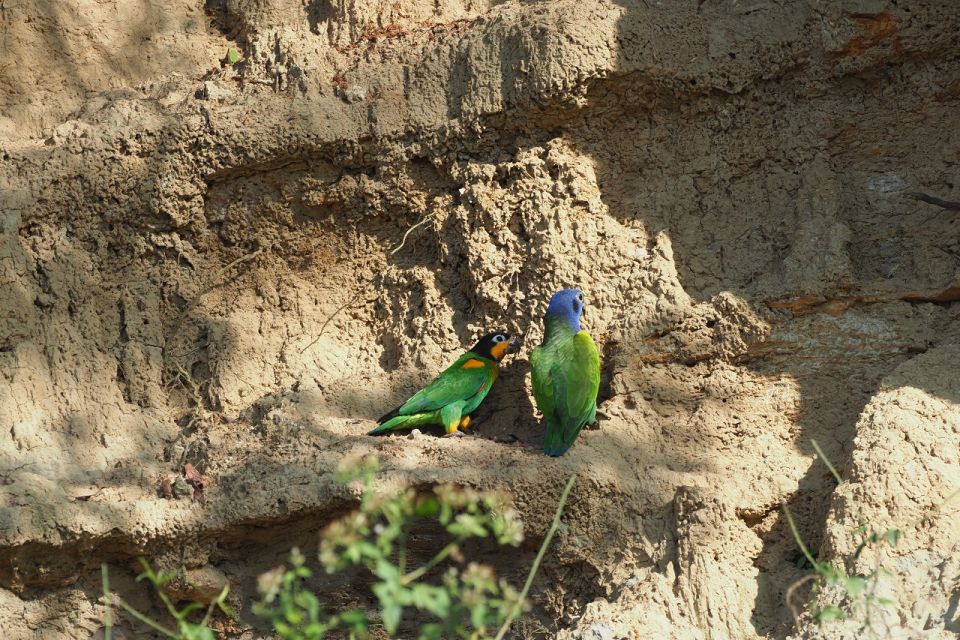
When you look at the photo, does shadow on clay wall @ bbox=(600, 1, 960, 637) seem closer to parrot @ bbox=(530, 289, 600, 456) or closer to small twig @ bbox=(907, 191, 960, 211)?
small twig @ bbox=(907, 191, 960, 211)

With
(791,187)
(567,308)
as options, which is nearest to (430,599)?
(567,308)

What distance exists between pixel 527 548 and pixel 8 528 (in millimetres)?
2522

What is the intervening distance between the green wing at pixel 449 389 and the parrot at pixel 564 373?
0.30 meters

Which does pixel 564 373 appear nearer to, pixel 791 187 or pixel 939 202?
pixel 791 187

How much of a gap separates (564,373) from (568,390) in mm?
114

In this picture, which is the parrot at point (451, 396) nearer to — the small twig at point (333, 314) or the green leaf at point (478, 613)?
the small twig at point (333, 314)

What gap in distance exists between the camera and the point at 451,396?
6176 millimetres

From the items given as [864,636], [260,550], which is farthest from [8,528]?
[864,636]

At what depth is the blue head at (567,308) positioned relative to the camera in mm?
6164

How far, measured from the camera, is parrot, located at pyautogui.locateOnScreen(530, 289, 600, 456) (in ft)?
19.0

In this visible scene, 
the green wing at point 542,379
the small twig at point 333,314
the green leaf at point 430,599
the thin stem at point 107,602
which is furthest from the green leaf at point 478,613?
the small twig at point 333,314

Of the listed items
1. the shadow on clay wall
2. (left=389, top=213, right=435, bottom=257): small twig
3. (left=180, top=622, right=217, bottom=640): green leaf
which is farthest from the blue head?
(left=180, top=622, right=217, bottom=640): green leaf

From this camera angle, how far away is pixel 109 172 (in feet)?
22.4

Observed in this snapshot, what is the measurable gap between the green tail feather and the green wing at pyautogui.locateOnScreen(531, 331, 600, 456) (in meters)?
0.59
